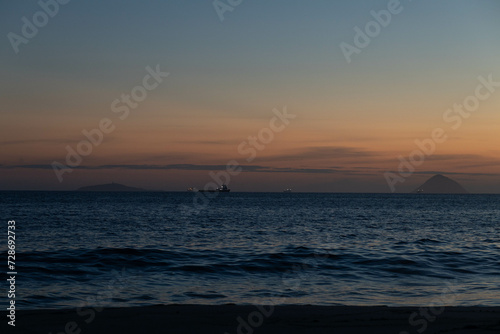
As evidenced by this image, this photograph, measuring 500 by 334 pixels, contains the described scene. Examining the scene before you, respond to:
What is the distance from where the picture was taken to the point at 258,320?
32.8 ft

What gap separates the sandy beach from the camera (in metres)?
9.12

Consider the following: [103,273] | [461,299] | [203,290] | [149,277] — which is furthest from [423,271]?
[103,273]

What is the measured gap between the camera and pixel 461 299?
1380 centimetres

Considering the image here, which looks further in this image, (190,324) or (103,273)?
(103,273)

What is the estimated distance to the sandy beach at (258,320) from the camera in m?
9.12

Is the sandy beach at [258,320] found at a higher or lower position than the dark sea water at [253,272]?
higher

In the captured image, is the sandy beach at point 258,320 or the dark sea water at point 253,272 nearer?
the sandy beach at point 258,320

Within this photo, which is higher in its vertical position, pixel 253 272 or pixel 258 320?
pixel 258 320

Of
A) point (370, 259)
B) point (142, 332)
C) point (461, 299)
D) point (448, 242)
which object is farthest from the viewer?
point (448, 242)

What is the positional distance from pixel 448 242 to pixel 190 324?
1136 inches

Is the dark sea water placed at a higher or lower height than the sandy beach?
lower

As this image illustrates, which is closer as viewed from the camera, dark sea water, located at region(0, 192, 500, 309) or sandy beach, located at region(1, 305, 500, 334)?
sandy beach, located at region(1, 305, 500, 334)

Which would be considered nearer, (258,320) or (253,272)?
(258,320)

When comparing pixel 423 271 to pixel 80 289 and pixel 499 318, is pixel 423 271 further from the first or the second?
pixel 80 289
